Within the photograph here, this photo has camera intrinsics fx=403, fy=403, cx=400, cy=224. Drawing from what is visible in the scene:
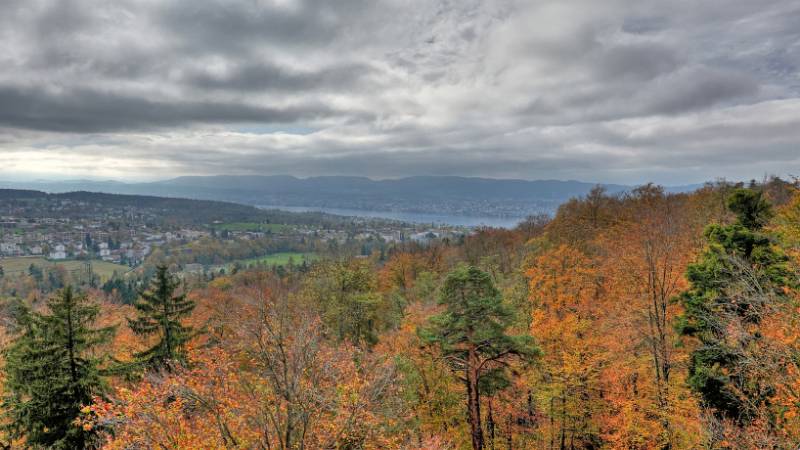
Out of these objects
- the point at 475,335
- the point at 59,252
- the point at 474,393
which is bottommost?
the point at 59,252

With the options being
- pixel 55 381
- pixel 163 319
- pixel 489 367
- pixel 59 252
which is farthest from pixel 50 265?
pixel 489 367

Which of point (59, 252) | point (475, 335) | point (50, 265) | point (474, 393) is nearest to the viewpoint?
point (475, 335)

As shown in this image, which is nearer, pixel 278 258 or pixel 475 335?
pixel 475 335

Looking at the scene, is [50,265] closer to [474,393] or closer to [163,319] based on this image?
[163,319]

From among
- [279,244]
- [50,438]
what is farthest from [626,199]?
[279,244]

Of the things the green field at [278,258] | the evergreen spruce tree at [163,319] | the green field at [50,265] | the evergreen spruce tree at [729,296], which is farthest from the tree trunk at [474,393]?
the green field at [50,265]

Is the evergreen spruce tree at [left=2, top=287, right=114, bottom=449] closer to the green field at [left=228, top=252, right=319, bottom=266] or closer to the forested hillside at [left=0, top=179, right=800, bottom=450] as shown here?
the forested hillside at [left=0, top=179, right=800, bottom=450]

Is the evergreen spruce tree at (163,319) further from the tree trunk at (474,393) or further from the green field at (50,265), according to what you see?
the green field at (50,265)
